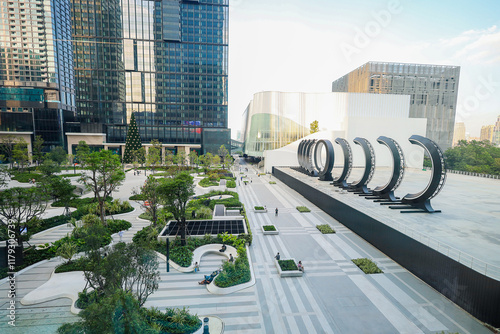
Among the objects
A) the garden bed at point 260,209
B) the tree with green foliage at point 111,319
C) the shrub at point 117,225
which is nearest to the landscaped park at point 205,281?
the tree with green foliage at point 111,319

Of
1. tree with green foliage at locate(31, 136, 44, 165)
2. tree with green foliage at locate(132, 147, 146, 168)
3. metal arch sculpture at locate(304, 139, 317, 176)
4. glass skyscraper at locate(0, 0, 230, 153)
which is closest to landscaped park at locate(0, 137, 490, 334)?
metal arch sculpture at locate(304, 139, 317, 176)

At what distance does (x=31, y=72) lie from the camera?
69125mm

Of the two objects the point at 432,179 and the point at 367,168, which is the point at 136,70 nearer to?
the point at 367,168

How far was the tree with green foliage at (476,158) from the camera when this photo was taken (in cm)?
5314

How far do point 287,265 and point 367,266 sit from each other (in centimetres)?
515

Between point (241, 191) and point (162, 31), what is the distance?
216ft

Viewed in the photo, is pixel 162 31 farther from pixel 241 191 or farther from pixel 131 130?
pixel 241 191

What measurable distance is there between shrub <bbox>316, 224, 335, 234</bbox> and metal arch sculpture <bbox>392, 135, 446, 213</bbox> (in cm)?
725

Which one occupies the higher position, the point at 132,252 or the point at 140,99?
the point at 140,99

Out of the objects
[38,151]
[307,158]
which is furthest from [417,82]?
[38,151]

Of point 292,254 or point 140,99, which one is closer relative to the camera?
point 292,254

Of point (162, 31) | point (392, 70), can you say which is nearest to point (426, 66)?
point (392, 70)

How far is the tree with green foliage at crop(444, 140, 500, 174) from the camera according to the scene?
53.1 metres

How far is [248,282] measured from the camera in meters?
14.3
